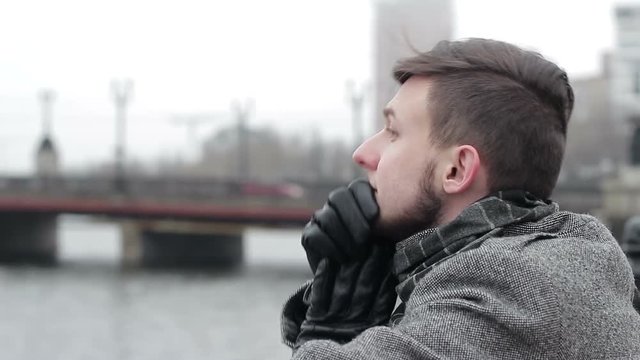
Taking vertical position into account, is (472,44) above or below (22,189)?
above

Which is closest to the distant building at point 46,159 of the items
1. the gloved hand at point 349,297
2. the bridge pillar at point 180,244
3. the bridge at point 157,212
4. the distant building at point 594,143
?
the bridge at point 157,212

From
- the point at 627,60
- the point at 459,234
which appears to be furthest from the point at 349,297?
the point at 627,60

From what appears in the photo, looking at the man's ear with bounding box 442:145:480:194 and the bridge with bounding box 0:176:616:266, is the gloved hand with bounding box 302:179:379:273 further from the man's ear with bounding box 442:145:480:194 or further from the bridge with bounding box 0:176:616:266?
the bridge with bounding box 0:176:616:266

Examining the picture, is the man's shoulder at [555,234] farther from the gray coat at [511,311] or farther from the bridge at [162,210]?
the bridge at [162,210]

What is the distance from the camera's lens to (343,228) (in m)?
1.17

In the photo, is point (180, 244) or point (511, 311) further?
point (180, 244)

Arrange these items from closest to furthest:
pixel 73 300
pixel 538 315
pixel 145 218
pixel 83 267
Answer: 1. pixel 538 315
2. pixel 73 300
3. pixel 83 267
4. pixel 145 218

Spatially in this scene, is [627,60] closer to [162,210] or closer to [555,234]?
[162,210]

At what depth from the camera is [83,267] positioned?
101 ft

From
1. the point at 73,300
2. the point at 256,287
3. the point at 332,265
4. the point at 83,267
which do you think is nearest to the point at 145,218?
the point at 83,267

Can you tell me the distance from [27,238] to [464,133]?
3677 cm

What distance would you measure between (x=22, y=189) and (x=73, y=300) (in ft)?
44.1

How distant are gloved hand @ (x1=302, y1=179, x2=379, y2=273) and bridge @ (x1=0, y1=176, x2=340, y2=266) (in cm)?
2940

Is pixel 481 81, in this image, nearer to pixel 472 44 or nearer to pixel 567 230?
pixel 472 44
